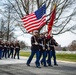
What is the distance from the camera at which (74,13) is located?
110ft

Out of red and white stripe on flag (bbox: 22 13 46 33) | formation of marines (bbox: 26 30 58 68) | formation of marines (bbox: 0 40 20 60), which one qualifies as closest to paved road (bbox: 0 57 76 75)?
formation of marines (bbox: 26 30 58 68)

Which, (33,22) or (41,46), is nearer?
(33,22)

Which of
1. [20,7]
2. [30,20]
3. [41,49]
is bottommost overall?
[41,49]

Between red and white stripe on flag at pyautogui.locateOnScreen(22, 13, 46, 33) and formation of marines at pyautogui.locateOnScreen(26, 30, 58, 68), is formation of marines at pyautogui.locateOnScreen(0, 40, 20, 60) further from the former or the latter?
red and white stripe on flag at pyautogui.locateOnScreen(22, 13, 46, 33)

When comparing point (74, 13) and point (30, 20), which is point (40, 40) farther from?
point (74, 13)

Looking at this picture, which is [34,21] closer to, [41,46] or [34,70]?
[41,46]

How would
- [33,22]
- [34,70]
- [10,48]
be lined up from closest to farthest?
[34,70] → [33,22] → [10,48]

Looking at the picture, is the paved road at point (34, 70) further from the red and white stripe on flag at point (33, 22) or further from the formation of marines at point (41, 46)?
the red and white stripe on flag at point (33, 22)

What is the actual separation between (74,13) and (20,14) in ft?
20.6

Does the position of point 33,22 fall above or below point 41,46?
above

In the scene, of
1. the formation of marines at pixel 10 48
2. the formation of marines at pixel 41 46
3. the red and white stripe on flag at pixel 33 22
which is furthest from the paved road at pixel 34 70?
the formation of marines at pixel 10 48

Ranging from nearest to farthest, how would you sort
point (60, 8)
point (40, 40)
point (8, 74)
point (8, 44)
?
point (8, 74) → point (40, 40) → point (8, 44) → point (60, 8)

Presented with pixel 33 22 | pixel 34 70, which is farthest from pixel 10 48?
pixel 34 70

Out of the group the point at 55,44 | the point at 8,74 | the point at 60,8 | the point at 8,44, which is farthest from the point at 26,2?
the point at 8,74
